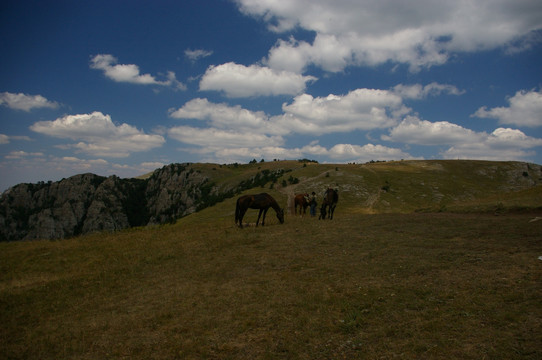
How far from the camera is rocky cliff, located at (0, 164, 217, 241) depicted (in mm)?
116688

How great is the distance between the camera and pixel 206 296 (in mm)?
10188

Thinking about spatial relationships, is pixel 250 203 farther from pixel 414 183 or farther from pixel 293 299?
pixel 414 183

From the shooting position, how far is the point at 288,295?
949 cm

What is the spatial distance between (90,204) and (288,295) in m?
145

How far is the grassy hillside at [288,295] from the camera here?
6531mm

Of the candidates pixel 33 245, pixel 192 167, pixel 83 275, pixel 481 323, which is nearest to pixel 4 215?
pixel 192 167

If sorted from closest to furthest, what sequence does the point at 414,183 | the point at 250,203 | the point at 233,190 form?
the point at 250,203 < the point at 414,183 < the point at 233,190

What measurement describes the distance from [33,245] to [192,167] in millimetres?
143441

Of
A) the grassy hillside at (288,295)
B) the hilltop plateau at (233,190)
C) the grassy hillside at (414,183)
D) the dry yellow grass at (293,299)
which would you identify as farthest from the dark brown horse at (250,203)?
the grassy hillside at (414,183)

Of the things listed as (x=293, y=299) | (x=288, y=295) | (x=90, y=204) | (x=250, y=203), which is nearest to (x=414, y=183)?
(x=250, y=203)

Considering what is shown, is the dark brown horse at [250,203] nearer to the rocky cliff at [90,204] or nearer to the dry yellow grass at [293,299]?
the dry yellow grass at [293,299]

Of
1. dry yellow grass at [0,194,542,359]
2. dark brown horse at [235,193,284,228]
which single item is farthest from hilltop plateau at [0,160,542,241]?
dry yellow grass at [0,194,542,359]

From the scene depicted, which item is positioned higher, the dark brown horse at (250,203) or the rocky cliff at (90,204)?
the dark brown horse at (250,203)

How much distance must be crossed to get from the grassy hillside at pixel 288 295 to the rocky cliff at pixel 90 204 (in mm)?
98526
